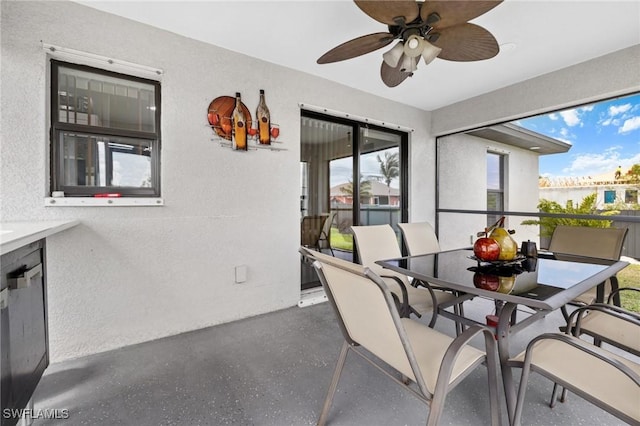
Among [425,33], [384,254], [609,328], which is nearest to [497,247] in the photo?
[609,328]

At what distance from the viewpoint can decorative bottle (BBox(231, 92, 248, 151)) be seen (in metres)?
2.66

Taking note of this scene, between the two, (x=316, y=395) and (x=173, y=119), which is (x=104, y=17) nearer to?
(x=173, y=119)

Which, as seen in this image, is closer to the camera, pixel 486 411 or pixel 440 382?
pixel 440 382

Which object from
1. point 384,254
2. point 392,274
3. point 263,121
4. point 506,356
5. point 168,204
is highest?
point 263,121

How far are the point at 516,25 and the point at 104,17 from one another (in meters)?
3.40

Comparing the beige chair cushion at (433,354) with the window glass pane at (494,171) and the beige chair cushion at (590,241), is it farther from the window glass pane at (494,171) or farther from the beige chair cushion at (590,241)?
the window glass pane at (494,171)

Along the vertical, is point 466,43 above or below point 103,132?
above

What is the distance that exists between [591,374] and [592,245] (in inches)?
71.3

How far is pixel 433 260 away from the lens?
2.00 m

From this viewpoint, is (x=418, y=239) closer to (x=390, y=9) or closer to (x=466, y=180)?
(x=390, y=9)

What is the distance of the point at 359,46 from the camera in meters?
1.89

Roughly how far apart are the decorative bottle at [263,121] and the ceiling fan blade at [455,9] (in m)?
1.73

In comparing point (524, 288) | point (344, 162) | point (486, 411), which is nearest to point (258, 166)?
point (344, 162)

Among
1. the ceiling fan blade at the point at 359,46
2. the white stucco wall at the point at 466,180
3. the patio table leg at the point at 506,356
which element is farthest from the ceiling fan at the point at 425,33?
the white stucco wall at the point at 466,180
